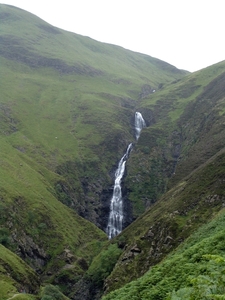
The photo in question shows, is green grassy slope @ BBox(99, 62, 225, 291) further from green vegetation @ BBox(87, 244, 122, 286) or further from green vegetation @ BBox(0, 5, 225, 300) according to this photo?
green vegetation @ BBox(87, 244, 122, 286)

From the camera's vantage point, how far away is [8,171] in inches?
4545

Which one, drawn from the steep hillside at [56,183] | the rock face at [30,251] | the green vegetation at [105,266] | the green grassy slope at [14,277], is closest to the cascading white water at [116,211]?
the steep hillside at [56,183]

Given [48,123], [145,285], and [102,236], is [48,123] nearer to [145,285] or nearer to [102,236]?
[102,236]

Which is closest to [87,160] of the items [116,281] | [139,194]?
[139,194]

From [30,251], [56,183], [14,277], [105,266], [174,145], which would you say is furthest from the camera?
[174,145]

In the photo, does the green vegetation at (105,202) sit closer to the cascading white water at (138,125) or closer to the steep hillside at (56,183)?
the steep hillside at (56,183)

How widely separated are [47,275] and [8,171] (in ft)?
144

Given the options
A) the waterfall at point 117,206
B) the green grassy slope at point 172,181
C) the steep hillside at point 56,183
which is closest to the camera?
the green grassy slope at point 172,181

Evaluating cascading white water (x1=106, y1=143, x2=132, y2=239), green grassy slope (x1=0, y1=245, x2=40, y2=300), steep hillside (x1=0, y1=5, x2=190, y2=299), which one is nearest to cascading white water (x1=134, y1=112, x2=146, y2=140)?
steep hillside (x1=0, y1=5, x2=190, y2=299)

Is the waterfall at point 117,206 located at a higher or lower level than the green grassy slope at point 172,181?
lower

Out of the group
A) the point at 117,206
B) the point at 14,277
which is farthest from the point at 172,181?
the point at 14,277

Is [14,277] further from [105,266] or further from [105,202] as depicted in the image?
[105,202]

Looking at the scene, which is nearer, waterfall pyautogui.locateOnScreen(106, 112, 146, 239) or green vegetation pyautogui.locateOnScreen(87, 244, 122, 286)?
green vegetation pyautogui.locateOnScreen(87, 244, 122, 286)

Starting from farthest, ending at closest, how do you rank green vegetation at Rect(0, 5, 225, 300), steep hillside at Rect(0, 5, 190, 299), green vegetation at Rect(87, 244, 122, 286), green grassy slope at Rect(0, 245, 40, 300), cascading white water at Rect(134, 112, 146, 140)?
cascading white water at Rect(134, 112, 146, 140) < steep hillside at Rect(0, 5, 190, 299) < green vegetation at Rect(87, 244, 122, 286) < green grassy slope at Rect(0, 245, 40, 300) < green vegetation at Rect(0, 5, 225, 300)
